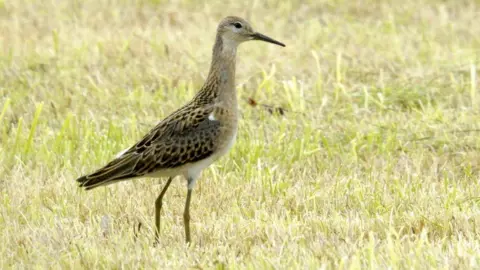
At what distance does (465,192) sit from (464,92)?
2.56 metres

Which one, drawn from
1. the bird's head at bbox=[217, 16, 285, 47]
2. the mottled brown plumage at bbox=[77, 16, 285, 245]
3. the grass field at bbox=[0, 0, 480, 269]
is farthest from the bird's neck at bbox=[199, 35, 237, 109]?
the grass field at bbox=[0, 0, 480, 269]

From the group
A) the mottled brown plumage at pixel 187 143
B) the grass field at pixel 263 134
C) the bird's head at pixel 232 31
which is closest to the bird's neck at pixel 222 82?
the mottled brown plumage at pixel 187 143

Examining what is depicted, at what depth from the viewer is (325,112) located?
9.02 meters

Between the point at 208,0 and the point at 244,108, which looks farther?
the point at 208,0

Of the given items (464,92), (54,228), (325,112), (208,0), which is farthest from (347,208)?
(208,0)

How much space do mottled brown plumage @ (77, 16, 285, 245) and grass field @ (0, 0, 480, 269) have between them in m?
0.29

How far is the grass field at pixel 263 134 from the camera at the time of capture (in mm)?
5840

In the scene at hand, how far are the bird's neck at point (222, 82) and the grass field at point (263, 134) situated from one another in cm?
66

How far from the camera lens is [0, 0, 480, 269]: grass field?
5840 mm

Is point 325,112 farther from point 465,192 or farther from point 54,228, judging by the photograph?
point 54,228

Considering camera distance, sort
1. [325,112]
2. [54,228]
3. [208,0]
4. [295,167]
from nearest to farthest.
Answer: [54,228], [295,167], [325,112], [208,0]

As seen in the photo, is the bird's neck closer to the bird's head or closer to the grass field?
the bird's head

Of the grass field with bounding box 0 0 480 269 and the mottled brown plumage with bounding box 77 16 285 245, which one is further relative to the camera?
the mottled brown plumage with bounding box 77 16 285 245

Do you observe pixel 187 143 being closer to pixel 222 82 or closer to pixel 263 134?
pixel 222 82
